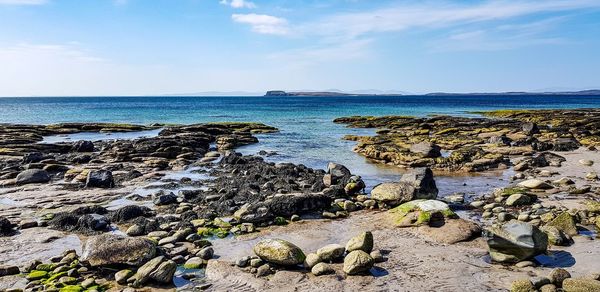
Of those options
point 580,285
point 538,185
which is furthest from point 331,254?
point 538,185

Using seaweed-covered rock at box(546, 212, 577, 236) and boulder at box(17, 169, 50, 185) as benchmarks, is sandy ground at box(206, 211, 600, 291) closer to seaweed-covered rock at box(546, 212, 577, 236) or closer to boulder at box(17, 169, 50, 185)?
seaweed-covered rock at box(546, 212, 577, 236)

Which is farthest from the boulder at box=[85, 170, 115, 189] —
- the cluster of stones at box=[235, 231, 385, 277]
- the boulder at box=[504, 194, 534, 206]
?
the boulder at box=[504, 194, 534, 206]

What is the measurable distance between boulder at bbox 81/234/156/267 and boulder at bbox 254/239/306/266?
2.78 metres

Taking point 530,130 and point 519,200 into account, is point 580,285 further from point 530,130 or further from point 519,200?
point 530,130

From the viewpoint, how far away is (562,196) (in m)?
18.2

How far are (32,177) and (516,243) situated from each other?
73.3 ft

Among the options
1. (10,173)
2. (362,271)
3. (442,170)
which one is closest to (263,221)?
(362,271)

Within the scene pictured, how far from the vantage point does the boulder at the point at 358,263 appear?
10.5 metres

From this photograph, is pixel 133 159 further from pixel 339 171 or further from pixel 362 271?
pixel 362 271

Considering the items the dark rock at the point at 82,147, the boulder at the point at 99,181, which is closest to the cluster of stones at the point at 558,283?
the boulder at the point at 99,181

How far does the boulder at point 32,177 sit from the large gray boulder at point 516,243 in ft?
70.1

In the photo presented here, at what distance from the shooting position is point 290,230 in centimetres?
1432

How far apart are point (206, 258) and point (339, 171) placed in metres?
12.1

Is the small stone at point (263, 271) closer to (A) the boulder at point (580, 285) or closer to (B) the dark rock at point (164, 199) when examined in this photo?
(A) the boulder at point (580, 285)
